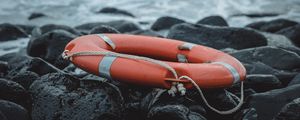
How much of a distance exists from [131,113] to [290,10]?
7.08 meters

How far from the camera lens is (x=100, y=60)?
121 inches

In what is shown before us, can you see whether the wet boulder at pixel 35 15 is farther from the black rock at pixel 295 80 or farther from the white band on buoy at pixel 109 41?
the black rock at pixel 295 80

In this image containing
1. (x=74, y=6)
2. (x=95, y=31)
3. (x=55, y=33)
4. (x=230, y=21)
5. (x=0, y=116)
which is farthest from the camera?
(x=74, y=6)

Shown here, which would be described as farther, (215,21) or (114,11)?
(114,11)

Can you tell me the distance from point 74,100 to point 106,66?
32 centimetres

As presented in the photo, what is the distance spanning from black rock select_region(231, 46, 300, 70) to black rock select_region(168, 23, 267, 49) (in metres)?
0.84

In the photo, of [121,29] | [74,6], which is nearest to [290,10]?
[121,29]

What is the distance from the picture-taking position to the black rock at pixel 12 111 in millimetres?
3072

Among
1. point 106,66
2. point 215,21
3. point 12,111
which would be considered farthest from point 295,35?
point 12,111

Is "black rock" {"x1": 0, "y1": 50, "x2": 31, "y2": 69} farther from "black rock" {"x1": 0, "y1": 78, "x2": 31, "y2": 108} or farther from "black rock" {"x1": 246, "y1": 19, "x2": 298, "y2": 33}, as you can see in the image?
"black rock" {"x1": 246, "y1": 19, "x2": 298, "y2": 33}

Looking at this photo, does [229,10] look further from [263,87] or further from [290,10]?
[263,87]

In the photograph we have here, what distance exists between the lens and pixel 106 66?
3.03m

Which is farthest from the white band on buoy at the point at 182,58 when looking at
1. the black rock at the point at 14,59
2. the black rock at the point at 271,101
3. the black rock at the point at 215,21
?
the black rock at the point at 215,21

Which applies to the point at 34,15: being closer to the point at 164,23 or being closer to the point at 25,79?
the point at 164,23
